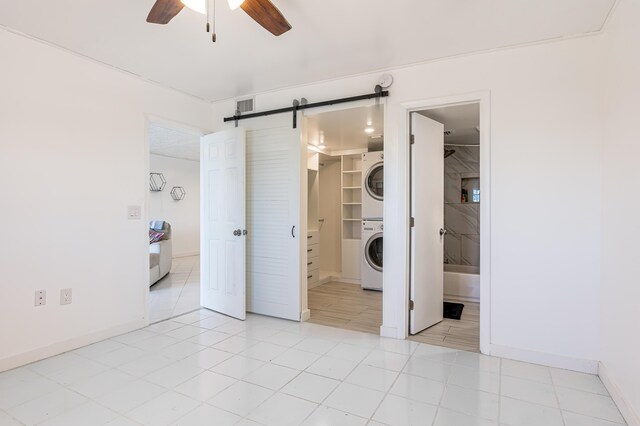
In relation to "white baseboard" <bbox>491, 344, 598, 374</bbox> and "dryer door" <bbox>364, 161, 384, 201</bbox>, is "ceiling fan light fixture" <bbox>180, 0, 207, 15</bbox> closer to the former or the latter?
"white baseboard" <bbox>491, 344, 598, 374</bbox>

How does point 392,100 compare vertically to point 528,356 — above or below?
above

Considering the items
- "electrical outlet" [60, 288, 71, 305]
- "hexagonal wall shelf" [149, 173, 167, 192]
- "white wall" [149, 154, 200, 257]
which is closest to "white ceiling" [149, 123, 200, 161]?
"white wall" [149, 154, 200, 257]

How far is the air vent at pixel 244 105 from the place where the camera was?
3.71 m

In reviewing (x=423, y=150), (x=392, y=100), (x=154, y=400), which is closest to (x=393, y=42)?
(x=392, y=100)

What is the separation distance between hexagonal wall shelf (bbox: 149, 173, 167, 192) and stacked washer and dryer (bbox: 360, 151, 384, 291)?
16.2 ft

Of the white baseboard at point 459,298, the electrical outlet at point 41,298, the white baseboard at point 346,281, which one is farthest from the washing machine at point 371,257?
the electrical outlet at point 41,298

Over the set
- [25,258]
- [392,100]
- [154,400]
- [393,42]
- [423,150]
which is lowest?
[154,400]

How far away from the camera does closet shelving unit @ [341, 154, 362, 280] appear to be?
5293mm

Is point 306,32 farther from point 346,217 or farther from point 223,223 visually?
point 346,217

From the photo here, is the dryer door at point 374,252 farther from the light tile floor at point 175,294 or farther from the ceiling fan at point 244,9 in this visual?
the ceiling fan at point 244,9

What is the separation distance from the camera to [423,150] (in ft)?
10.4

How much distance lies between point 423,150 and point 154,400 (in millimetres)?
2852

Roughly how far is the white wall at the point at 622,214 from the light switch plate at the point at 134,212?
3.67 m

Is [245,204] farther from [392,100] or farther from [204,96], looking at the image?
[392,100]
